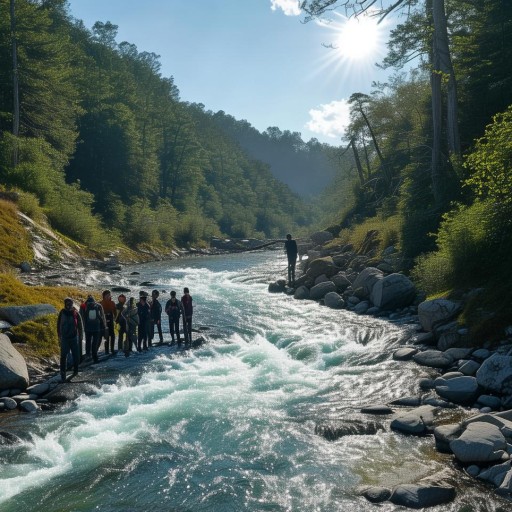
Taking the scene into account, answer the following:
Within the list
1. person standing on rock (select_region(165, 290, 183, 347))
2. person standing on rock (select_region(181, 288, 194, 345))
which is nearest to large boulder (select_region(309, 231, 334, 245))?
person standing on rock (select_region(181, 288, 194, 345))

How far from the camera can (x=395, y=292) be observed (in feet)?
59.3

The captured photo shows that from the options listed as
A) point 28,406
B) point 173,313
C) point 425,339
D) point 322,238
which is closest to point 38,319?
point 173,313

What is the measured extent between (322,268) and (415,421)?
15813 millimetres

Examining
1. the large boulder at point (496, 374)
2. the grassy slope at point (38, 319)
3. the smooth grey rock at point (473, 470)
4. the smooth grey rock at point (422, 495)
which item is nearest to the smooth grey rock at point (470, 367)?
the large boulder at point (496, 374)

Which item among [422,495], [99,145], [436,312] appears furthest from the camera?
[99,145]

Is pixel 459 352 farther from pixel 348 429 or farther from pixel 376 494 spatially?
pixel 376 494

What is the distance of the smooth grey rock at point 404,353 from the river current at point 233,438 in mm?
292

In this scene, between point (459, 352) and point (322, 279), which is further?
point (322, 279)

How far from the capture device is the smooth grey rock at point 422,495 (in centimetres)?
675

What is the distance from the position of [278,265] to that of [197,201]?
1984 inches

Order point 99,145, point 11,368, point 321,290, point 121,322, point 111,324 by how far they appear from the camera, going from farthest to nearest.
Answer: point 99,145 < point 321,290 < point 111,324 < point 121,322 < point 11,368

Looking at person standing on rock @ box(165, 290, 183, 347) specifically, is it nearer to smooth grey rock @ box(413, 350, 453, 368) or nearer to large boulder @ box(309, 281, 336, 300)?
smooth grey rock @ box(413, 350, 453, 368)

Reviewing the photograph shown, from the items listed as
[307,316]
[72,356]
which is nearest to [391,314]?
[307,316]

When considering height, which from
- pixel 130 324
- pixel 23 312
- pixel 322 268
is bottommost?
pixel 130 324
